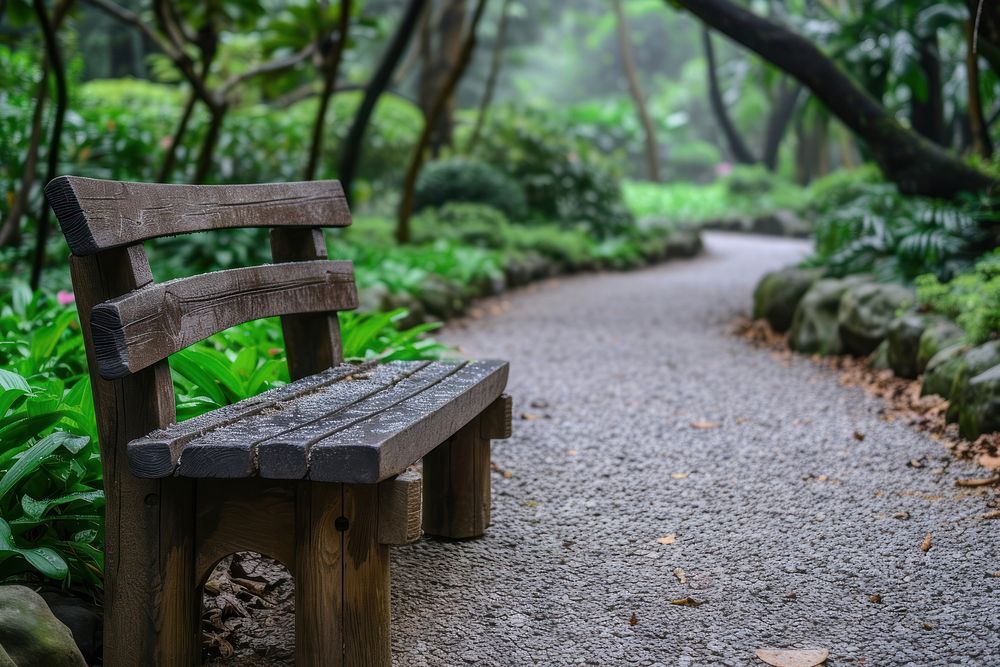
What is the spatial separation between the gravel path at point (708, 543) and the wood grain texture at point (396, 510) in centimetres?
45

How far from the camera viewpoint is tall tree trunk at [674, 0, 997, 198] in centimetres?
604

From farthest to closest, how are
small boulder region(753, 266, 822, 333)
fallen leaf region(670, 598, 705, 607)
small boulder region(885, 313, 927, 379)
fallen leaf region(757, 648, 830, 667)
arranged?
1. small boulder region(753, 266, 822, 333)
2. small boulder region(885, 313, 927, 379)
3. fallen leaf region(670, 598, 705, 607)
4. fallen leaf region(757, 648, 830, 667)

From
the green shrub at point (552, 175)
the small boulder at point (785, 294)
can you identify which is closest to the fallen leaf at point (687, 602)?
the small boulder at point (785, 294)

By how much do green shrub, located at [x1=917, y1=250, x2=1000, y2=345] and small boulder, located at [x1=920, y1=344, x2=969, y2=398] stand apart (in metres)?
0.09

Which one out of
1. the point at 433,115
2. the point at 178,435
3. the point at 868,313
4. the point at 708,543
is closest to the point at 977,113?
the point at 868,313

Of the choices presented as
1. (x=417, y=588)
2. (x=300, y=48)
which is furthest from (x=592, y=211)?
(x=417, y=588)

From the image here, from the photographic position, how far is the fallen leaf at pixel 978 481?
3.12m

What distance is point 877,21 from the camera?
807 centimetres

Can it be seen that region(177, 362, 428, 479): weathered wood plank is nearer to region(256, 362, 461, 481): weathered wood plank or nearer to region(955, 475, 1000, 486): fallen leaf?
region(256, 362, 461, 481): weathered wood plank

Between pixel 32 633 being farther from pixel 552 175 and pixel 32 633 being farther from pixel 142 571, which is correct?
pixel 552 175

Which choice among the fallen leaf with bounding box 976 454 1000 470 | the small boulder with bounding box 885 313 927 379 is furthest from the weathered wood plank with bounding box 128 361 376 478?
the small boulder with bounding box 885 313 927 379

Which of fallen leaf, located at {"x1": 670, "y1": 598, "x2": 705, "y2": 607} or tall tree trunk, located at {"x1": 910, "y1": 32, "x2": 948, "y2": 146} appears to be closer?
fallen leaf, located at {"x1": 670, "y1": 598, "x2": 705, "y2": 607}

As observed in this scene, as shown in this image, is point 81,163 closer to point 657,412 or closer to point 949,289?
point 657,412

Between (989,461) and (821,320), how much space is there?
2507 mm
